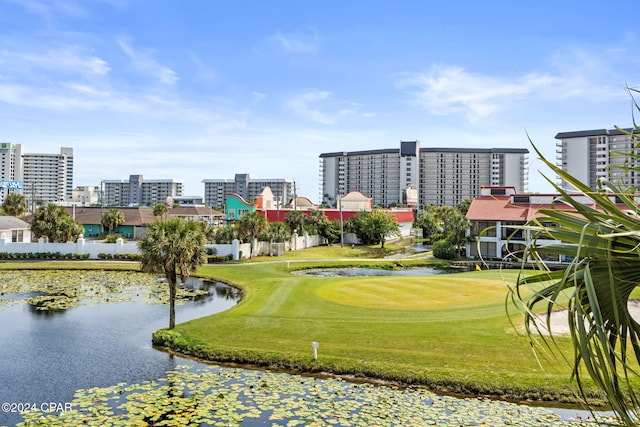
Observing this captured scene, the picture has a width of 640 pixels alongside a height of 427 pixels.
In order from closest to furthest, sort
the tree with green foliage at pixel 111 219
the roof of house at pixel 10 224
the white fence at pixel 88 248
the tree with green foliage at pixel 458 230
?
the white fence at pixel 88 248 → the tree with green foliage at pixel 458 230 → the roof of house at pixel 10 224 → the tree with green foliage at pixel 111 219

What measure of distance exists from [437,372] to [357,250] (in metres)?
49.9

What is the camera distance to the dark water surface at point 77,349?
15.4 meters

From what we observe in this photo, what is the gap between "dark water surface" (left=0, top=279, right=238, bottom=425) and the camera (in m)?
15.4

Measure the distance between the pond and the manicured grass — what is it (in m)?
0.98

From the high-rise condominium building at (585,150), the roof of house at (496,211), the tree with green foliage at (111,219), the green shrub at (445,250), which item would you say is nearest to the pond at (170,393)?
the green shrub at (445,250)

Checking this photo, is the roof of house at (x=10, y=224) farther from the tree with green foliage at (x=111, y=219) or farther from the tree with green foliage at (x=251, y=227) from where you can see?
the tree with green foliage at (x=251, y=227)

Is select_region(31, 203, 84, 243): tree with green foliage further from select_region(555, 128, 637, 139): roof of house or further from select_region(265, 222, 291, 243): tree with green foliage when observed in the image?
select_region(555, 128, 637, 139): roof of house

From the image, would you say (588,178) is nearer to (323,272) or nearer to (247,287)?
(323,272)

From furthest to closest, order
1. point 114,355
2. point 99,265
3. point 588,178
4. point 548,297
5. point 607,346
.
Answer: point 588,178
point 99,265
point 114,355
point 548,297
point 607,346

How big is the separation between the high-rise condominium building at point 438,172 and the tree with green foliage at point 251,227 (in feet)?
334

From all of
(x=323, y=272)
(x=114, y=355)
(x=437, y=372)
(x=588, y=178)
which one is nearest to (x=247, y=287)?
(x=323, y=272)

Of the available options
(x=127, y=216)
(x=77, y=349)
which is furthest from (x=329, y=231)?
(x=77, y=349)

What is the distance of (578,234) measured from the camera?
3893mm

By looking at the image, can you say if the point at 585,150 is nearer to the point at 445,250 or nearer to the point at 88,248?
the point at 445,250
